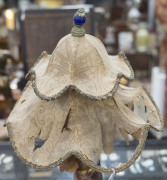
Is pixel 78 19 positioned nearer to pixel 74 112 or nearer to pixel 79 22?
pixel 79 22

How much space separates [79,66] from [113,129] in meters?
0.24

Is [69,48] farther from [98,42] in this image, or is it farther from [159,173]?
[159,173]

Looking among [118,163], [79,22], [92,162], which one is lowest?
[118,163]

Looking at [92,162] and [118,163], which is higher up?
[92,162]

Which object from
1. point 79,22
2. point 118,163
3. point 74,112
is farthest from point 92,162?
point 118,163

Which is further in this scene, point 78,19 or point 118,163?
point 118,163

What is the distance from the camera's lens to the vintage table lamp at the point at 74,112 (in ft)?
2.74

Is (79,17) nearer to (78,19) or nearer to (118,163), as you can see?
(78,19)

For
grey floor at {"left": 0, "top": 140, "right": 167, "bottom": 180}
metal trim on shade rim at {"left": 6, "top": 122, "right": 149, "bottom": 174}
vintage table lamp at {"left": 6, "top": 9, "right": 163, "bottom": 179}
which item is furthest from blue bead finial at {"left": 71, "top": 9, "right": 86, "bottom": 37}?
grey floor at {"left": 0, "top": 140, "right": 167, "bottom": 180}

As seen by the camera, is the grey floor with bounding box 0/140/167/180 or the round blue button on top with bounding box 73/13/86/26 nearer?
the round blue button on top with bounding box 73/13/86/26

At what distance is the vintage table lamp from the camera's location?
83cm

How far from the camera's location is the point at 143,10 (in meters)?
5.55

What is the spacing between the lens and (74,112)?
91cm

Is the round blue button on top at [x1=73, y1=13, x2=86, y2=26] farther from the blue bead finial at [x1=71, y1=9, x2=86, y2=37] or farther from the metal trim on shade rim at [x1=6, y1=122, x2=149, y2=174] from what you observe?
the metal trim on shade rim at [x1=6, y1=122, x2=149, y2=174]
